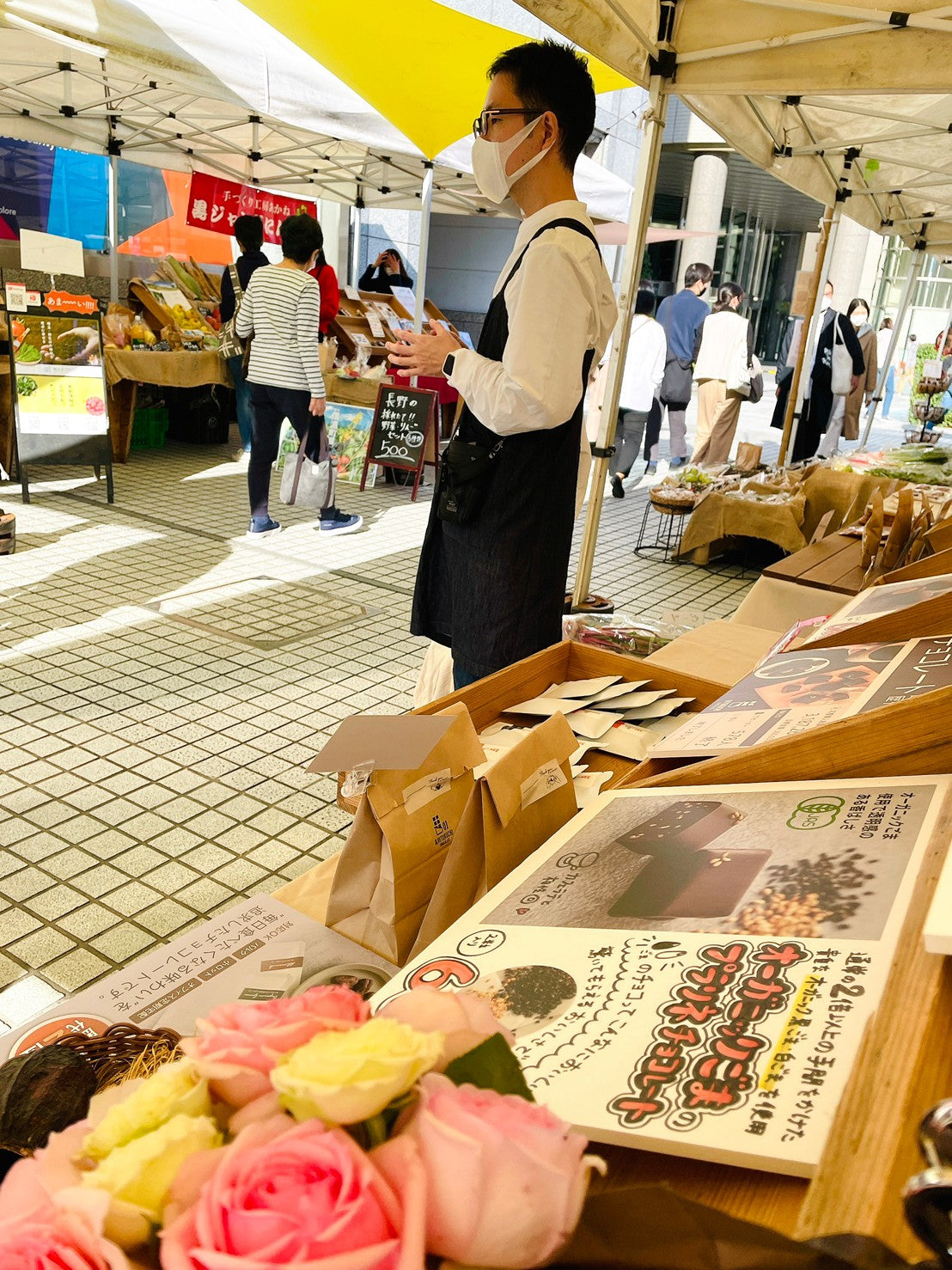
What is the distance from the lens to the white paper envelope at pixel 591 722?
67.0 inches

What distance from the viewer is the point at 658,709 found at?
1854 millimetres

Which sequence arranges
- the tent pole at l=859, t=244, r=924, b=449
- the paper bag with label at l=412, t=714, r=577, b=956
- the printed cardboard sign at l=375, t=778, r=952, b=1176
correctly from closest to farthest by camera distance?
the printed cardboard sign at l=375, t=778, r=952, b=1176 < the paper bag with label at l=412, t=714, r=577, b=956 < the tent pole at l=859, t=244, r=924, b=449

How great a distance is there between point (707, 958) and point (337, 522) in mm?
5986

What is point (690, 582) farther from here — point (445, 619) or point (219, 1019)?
point (219, 1019)

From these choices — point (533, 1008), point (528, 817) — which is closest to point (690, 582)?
point (528, 817)

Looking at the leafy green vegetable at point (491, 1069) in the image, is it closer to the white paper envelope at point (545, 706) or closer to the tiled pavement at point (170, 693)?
the white paper envelope at point (545, 706)

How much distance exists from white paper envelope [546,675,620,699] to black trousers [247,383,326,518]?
14.0 ft

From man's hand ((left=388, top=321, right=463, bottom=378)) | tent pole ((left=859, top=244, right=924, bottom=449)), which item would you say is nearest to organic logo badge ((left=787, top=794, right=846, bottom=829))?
man's hand ((left=388, top=321, right=463, bottom=378))

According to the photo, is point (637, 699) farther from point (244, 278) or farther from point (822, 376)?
point (822, 376)

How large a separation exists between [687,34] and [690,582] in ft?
10.3

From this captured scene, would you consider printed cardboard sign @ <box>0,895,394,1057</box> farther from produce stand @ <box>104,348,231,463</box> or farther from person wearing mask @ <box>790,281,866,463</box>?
person wearing mask @ <box>790,281,866,463</box>

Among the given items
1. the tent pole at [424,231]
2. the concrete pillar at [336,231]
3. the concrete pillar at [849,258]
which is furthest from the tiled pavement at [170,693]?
the concrete pillar at [849,258]

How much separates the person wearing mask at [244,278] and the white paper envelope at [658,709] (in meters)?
5.00

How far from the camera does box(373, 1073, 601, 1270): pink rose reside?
1.34 feet
